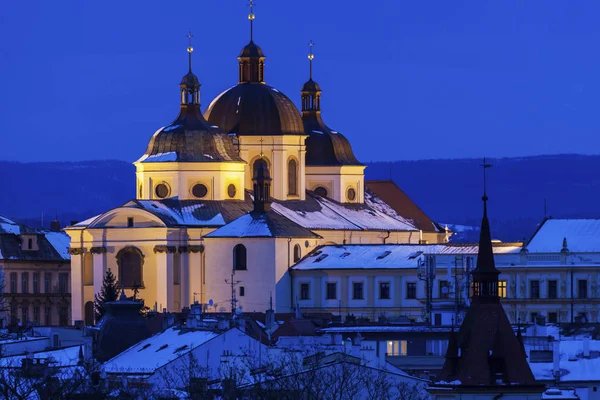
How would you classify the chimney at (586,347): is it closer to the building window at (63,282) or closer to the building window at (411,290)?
the building window at (411,290)

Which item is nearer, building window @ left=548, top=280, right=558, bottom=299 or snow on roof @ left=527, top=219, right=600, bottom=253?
building window @ left=548, top=280, right=558, bottom=299

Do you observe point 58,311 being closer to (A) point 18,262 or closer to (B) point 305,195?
(A) point 18,262

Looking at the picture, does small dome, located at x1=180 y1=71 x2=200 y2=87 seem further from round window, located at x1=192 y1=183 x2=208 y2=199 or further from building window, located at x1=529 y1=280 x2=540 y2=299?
building window, located at x1=529 y1=280 x2=540 y2=299

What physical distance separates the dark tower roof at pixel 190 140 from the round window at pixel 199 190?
1545 mm

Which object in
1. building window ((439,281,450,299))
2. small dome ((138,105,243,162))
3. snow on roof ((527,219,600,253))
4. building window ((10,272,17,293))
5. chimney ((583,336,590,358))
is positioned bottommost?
chimney ((583,336,590,358))

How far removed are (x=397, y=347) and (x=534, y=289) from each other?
42023mm

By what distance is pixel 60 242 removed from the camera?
646 ft

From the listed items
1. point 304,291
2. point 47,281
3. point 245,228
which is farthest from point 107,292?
point 47,281

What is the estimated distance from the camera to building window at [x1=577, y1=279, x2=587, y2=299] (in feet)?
537

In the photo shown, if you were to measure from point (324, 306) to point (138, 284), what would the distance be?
1071cm

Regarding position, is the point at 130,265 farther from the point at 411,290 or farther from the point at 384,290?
the point at 411,290

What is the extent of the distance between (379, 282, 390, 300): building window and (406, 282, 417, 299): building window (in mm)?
1181

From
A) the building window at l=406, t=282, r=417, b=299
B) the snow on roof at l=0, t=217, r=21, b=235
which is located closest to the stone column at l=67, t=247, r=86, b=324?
the snow on roof at l=0, t=217, r=21, b=235

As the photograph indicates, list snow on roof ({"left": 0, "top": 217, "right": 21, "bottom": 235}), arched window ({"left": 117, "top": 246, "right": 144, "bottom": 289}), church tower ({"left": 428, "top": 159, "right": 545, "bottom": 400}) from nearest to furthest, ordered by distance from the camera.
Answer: church tower ({"left": 428, "top": 159, "right": 545, "bottom": 400}), arched window ({"left": 117, "top": 246, "right": 144, "bottom": 289}), snow on roof ({"left": 0, "top": 217, "right": 21, "bottom": 235})
